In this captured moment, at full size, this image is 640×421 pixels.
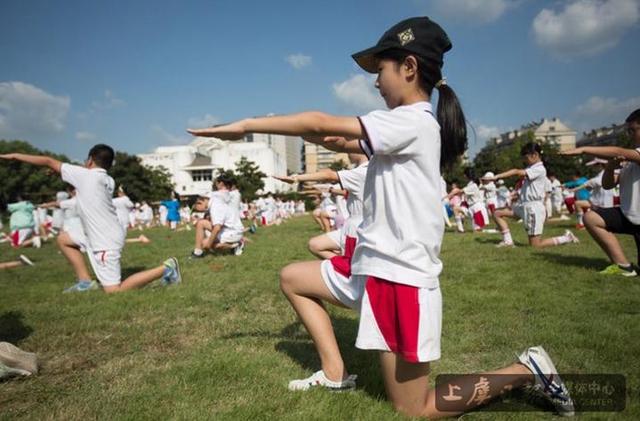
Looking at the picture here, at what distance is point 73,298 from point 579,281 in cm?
749

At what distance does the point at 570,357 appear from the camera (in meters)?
3.60

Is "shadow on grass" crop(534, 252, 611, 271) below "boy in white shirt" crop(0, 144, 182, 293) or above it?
below

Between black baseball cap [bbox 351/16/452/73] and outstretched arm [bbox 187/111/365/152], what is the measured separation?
51 centimetres

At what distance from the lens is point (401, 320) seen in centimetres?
239

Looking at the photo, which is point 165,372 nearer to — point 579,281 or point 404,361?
point 404,361

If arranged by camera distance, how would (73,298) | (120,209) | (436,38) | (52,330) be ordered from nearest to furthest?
1. (436,38)
2. (52,330)
3. (73,298)
4. (120,209)

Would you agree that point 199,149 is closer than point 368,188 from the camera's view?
No

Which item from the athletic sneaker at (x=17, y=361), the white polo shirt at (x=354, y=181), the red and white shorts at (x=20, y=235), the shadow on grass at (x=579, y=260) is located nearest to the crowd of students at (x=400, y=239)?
the white polo shirt at (x=354, y=181)

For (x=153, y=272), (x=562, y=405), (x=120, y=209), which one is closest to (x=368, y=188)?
(x=562, y=405)

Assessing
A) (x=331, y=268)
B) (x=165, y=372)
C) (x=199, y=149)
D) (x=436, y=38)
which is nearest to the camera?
(x=436, y=38)

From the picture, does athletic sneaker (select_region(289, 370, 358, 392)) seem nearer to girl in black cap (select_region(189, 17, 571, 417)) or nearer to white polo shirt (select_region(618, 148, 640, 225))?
girl in black cap (select_region(189, 17, 571, 417))

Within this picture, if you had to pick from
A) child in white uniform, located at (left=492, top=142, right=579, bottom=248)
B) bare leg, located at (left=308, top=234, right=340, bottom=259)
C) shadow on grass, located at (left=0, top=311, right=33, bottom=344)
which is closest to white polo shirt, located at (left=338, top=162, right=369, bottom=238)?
bare leg, located at (left=308, top=234, right=340, bottom=259)

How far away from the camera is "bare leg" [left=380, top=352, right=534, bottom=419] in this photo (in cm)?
250

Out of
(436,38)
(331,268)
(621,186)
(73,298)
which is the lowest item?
(73,298)
